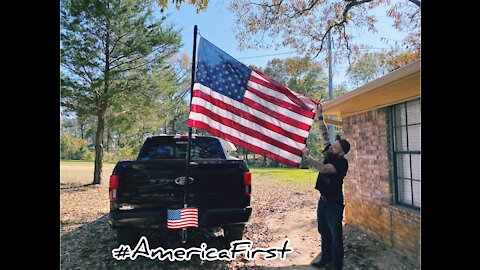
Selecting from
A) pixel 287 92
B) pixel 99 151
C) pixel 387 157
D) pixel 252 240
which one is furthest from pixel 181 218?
pixel 99 151

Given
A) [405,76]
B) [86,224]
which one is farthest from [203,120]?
[86,224]

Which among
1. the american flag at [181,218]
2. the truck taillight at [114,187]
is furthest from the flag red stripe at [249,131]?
the truck taillight at [114,187]

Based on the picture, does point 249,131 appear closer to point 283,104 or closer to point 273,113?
point 273,113

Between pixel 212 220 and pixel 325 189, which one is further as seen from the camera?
pixel 212 220

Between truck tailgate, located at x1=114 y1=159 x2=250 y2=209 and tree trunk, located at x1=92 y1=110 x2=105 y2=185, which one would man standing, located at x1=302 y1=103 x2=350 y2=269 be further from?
tree trunk, located at x1=92 y1=110 x2=105 y2=185

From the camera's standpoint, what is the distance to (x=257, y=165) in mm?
19266

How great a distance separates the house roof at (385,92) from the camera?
2443 millimetres

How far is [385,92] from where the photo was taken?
3070 mm

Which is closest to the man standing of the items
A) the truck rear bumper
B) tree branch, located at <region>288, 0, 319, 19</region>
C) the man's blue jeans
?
the man's blue jeans

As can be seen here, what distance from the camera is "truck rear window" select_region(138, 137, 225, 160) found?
4056mm

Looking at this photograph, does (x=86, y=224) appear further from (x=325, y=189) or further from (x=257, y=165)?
(x=257, y=165)

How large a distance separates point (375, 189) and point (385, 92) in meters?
1.62

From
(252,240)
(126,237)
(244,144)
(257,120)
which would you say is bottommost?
(252,240)
